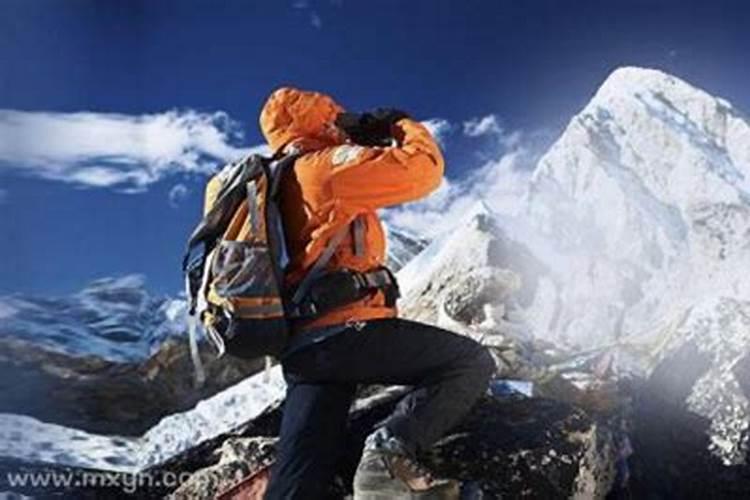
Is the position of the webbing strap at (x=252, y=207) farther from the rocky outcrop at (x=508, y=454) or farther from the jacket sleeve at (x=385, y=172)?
the rocky outcrop at (x=508, y=454)

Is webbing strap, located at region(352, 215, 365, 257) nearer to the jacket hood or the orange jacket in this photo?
the orange jacket

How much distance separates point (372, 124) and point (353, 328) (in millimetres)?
514

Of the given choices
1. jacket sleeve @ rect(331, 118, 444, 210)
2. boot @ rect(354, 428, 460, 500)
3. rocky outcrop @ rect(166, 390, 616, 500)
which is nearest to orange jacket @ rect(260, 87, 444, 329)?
jacket sleeve @ rect(331, 118, 444, 210)

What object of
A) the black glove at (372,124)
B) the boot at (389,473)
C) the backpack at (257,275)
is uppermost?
the black glove at (372,124)

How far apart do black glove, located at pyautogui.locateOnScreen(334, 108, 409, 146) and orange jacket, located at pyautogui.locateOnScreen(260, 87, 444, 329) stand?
3cm

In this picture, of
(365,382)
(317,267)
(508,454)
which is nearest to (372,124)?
(317,267)

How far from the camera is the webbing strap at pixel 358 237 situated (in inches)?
97.3

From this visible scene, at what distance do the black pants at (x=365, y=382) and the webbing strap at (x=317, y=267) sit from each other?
125 mm

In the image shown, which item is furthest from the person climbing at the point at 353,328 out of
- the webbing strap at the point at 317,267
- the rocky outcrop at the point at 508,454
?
the rocky outcrop at the point at 508,454

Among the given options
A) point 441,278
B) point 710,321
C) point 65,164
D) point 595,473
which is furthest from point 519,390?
point 65,164

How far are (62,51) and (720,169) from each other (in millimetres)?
3120

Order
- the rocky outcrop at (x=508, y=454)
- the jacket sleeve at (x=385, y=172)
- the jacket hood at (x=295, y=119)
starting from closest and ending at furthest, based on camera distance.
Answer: the jacket sleeve at (x=385, y=172) → the jacket hood at (x=295, y=119) → the rocky outcrop at (x=508, y=454)

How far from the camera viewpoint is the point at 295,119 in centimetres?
256

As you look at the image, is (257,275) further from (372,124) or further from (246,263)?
(372,124)
